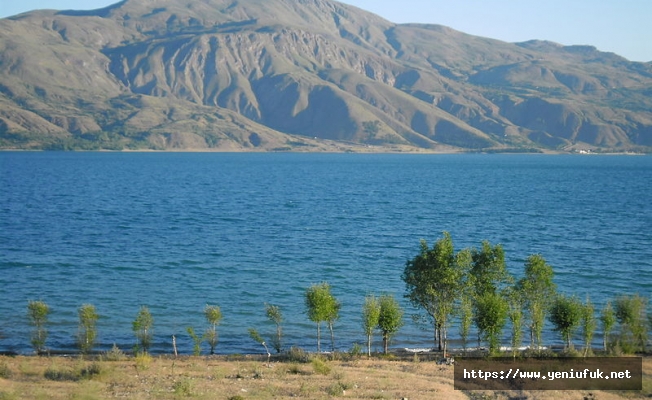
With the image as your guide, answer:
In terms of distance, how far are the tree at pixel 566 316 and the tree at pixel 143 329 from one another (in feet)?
87.3

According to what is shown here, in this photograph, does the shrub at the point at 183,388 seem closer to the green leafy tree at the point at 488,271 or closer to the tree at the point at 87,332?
the tree at the point at 87,332

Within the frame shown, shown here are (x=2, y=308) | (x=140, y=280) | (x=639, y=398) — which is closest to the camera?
(x=639, y=398)

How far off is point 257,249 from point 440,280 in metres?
39.6

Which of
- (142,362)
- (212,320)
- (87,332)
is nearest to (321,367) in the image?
(142,362)

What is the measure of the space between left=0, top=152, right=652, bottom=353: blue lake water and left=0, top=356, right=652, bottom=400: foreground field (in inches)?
347

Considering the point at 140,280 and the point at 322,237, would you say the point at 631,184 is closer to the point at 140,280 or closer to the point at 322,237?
the point at 322,237

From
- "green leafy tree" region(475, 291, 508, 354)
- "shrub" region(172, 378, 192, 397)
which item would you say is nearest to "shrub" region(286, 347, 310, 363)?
"shrub" region(172, 378, 192, 397)

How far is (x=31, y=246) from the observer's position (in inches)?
3199

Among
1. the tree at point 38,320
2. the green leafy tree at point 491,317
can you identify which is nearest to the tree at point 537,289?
the green leafy tree at point 491,317

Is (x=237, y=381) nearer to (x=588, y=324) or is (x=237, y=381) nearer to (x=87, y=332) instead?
(x=87, y=332)

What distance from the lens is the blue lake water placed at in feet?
177

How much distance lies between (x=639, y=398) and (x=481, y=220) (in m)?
76.3

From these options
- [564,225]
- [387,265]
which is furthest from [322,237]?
[564,225]

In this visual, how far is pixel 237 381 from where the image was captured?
114 feet
